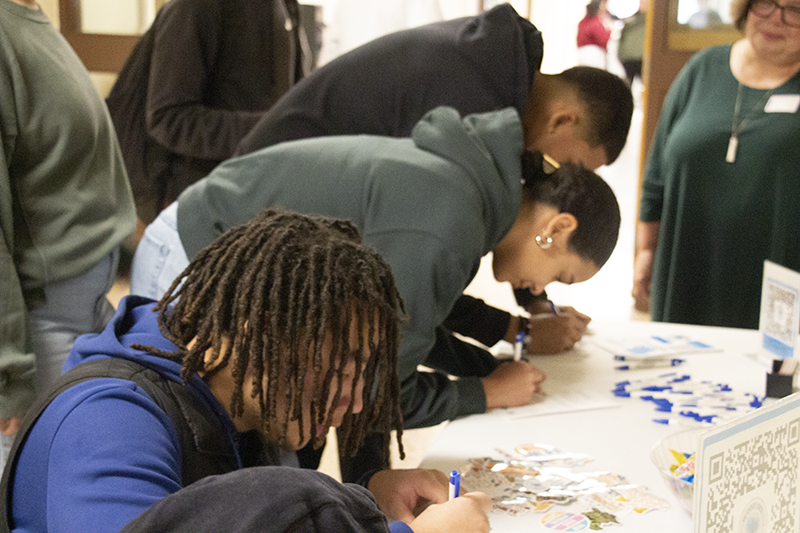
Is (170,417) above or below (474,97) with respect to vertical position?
below

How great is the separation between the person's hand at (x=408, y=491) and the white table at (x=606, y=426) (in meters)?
0.09

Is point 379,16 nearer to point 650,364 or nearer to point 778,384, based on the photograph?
point 650,364

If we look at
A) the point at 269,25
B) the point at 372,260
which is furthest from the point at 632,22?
the point at 372,260

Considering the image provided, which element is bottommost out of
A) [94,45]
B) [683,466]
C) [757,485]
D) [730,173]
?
[683,466]

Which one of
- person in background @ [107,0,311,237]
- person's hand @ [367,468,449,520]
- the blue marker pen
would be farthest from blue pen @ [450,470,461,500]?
person in background @ [107,0,311,237]

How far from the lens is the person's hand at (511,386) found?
153 centimetres

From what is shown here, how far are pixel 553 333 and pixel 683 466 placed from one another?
30.8 inches

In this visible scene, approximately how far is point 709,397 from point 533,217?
1.71 ft

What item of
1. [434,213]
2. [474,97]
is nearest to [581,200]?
[434,213]

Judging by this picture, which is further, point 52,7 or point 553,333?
point 52,7

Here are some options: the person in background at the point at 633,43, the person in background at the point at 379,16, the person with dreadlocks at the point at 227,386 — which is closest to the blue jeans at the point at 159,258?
the person with dreadlocks at the point at 227,386

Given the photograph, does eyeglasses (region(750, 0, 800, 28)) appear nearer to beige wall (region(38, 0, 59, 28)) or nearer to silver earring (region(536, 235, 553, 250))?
silver earring (region(536, 235, 553, 250))

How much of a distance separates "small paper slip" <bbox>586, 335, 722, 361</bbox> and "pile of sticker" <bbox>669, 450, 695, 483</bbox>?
2.11 ft

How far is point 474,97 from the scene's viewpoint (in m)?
1.85
